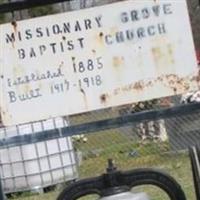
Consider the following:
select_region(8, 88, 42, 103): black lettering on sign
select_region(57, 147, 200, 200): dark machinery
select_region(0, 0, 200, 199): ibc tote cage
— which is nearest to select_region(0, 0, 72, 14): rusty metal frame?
select_region(0, 0, 200, 199): ibc tote cage

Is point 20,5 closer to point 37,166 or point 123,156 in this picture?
point 37,166

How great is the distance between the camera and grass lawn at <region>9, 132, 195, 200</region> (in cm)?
923

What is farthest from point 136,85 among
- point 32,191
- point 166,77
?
point 32,191

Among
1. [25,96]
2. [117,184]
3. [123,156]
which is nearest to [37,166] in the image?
[123,156]

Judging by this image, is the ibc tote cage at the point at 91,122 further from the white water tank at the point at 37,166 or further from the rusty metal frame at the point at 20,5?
the white water tank at the point at 37,166

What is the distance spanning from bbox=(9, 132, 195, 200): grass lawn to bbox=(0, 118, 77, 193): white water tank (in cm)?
15

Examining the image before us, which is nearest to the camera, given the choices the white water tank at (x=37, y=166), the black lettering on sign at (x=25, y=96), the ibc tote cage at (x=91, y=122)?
the black lettering on sign at (x=25, y=96)

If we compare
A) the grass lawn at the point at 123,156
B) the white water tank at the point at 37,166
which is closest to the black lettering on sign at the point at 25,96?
the grass lawn at the point at 123,156

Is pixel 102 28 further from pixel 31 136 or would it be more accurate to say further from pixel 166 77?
pixel 31 136

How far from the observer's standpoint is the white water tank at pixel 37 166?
373 inches

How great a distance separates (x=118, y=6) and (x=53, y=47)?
0.37 m

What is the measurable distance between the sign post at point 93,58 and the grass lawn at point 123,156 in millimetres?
5017

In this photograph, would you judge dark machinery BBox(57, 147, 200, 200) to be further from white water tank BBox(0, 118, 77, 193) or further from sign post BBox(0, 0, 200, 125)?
white water tank BBox(0, 118, 77, 193)

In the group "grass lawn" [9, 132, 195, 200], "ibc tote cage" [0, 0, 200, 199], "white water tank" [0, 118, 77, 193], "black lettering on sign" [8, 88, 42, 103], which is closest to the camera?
"black lettering on sign" [8, 88, 42, 103]
